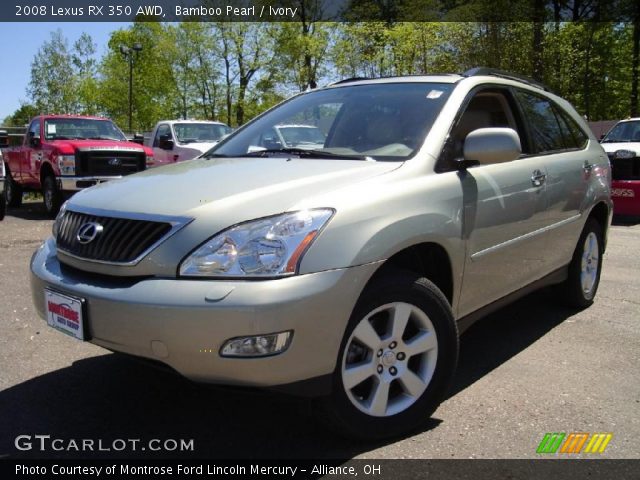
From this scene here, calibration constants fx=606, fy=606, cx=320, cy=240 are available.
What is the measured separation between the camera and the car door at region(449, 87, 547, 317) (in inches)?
125

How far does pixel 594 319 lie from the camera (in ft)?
15.3

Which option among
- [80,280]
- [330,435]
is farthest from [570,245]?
[80,280]

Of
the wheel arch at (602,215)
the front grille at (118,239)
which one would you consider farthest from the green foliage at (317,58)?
the front grille at (118,239)

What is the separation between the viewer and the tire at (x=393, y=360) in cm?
255

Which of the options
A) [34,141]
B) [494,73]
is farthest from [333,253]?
[34,141]

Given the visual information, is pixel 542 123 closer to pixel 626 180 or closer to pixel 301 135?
pixel 301 135

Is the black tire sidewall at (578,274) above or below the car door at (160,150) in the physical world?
below

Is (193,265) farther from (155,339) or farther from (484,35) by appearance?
(484,35)

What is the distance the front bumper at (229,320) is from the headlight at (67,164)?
937 centimetres

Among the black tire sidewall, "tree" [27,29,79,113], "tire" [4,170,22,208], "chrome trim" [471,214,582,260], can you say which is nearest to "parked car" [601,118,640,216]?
the black tire sidewall

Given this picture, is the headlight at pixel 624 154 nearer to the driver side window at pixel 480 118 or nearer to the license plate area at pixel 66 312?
the driver side window at pixel 480 118

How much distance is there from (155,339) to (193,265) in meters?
0.32

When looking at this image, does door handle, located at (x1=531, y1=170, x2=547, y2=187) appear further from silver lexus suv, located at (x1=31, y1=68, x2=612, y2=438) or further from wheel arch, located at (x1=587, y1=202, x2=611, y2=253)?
wheel arch, located at (x1=587, y1=202, x2=611, y2=253)

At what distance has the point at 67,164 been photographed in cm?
1100
